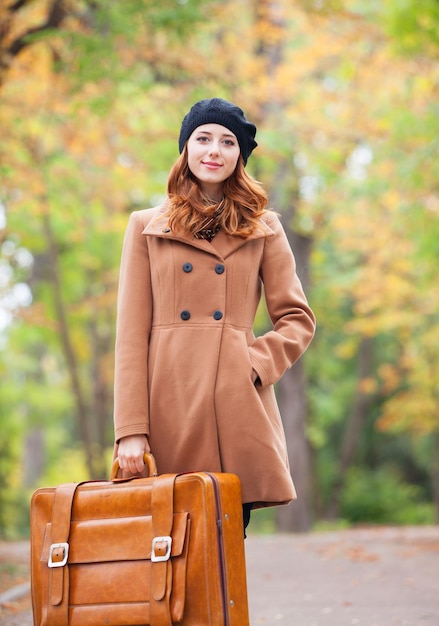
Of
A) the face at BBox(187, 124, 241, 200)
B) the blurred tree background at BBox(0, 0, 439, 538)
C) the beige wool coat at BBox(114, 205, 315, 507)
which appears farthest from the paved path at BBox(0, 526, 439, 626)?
the blurred tree background at BBox(0, 0, 439, 538)

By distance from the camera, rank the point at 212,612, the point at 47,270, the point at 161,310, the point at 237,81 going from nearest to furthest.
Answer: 1. the point at 212,612
2. the point at 161,310
3. the point at 237,81
4. the point at 47,270

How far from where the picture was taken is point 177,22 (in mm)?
9922

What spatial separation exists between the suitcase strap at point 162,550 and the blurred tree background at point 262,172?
7.24 m

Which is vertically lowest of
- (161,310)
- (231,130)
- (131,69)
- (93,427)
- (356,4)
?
(93,427)

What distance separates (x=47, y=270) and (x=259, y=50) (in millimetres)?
7050

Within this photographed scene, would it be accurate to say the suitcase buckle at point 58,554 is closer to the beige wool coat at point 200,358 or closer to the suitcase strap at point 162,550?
the suitcase strap at point 162,550

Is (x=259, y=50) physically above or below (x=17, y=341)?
above

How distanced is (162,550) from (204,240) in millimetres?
1201

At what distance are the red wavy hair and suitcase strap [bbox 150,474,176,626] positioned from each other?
101 centimetres

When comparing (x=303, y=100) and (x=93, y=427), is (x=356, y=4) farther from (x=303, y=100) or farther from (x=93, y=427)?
(x=93, y=427)

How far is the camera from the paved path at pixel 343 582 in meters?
5.96

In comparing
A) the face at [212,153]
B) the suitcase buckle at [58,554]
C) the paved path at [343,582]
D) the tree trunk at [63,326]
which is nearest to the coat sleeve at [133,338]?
the face at [212,153]

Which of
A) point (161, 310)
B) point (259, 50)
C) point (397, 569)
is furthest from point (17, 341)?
point (161, 310)

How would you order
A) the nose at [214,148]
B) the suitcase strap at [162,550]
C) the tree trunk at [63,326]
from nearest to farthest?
the suitcase strap at [162,550] → the nose at [214,148] → the tree trunk at [63,326]
